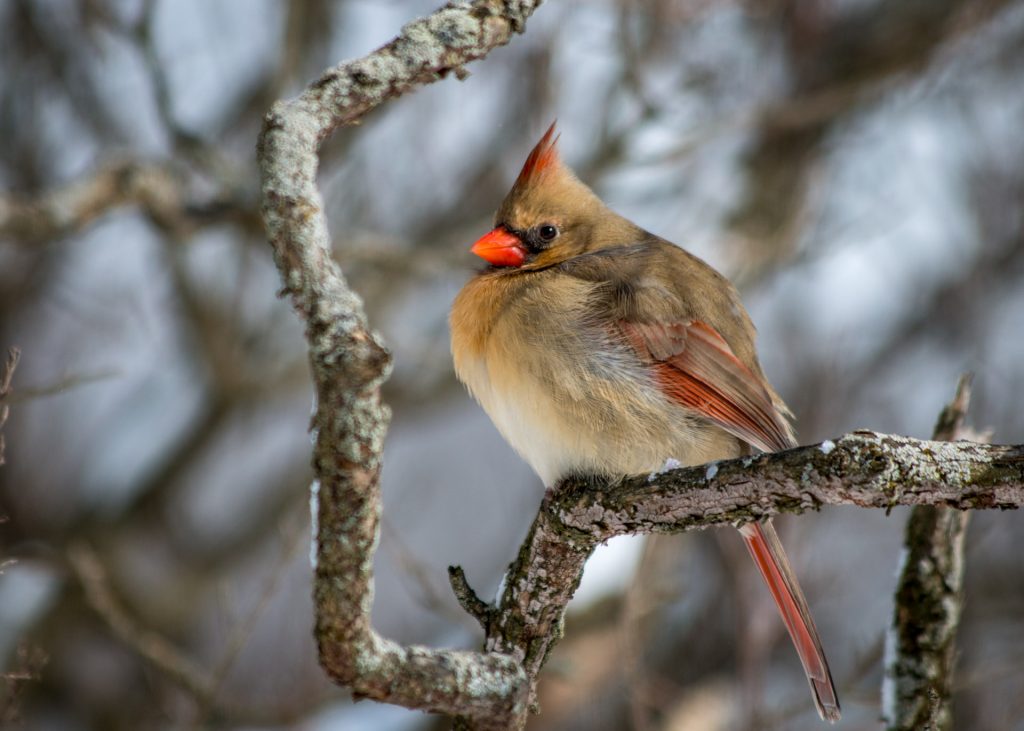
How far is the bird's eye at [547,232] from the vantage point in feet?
10.1

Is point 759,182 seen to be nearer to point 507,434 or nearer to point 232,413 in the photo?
point 232,413

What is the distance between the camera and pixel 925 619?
2.34m

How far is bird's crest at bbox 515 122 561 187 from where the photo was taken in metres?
2.99

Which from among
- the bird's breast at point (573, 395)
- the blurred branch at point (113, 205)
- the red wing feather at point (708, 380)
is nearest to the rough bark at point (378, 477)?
the bird's breast at point (573, 395)

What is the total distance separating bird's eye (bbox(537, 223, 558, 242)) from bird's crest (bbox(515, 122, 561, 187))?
124mm

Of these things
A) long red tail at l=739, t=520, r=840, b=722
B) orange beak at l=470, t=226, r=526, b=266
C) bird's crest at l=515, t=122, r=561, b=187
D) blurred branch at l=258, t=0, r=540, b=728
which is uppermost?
bird's crest at l=515, t=122, r=561, b=187

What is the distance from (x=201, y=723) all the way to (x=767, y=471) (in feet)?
7.02

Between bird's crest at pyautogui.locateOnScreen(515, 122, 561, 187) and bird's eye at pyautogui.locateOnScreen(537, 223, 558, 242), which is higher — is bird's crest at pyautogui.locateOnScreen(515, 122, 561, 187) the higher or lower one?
the higher one

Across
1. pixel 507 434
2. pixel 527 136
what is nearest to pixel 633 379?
pixel 507 434

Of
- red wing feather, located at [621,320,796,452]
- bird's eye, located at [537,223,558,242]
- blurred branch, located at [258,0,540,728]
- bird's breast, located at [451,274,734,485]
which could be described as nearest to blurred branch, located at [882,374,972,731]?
red wing feather, located at [621,320,796,452]

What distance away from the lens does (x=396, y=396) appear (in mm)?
5684

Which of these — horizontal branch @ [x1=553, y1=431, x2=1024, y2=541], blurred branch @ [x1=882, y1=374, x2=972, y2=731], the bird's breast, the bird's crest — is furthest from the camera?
the bird's crest

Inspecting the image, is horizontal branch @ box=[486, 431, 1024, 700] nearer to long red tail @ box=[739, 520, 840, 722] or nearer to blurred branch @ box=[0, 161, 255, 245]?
long red tail @ box=[739, 520, 840, 722]

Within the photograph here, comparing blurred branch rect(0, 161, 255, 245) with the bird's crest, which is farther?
blurred branch rect(0, 161, 255, 245)
